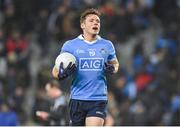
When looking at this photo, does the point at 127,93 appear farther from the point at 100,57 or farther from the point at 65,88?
the point at 100,57

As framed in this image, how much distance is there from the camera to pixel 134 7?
64.1 feet

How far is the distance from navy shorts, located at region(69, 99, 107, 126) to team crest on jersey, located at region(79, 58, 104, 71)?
1.41 feet

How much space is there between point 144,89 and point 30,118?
9.16 feet

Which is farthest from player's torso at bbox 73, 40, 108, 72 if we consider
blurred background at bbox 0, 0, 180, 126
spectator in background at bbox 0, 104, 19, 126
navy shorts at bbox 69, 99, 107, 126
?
blurred background at bbox 0, 0, 180, 126

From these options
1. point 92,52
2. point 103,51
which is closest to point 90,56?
point 92,52

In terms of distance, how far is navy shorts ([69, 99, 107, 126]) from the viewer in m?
Answer: 9.67

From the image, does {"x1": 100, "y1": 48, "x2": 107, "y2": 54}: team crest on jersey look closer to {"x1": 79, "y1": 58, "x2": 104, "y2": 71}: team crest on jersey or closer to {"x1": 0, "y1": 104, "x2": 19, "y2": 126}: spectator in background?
{"x1": 79, "y1": 58, "x2": 104, "y2": 71}: team crest on jersey

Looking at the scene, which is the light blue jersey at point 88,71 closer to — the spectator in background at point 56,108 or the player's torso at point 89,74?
the player's torso at point 89,74

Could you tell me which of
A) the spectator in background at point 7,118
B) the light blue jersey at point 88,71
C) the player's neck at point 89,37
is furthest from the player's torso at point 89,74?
the spectator in background at point 7,118

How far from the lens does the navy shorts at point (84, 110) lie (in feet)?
31.7

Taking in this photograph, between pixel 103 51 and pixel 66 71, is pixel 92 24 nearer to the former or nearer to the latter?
pixel 103 51

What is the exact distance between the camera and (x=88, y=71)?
9758 mm

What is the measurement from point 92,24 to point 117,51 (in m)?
8.96

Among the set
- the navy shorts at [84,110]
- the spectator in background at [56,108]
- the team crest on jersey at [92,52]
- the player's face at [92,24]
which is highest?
the player's face at [92,24]
